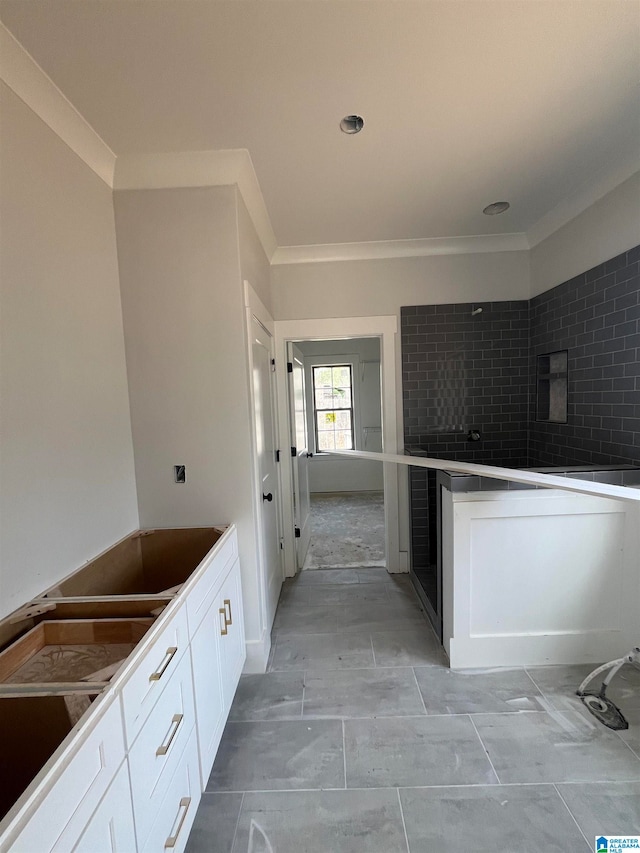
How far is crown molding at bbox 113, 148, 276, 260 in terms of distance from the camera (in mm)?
1811

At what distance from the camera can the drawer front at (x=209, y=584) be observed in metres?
1.38

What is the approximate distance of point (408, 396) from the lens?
313cm

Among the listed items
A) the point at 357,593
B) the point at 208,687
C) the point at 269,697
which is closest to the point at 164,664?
the point at 208,687

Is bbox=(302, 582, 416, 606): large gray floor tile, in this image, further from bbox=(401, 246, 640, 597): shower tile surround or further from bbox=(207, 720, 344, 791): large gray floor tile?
bbox=(207, 720, 344, 791): large gray floor tile

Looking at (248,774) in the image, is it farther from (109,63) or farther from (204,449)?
(109,63)

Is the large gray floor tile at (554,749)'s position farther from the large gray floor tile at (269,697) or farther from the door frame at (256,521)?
the door frame at (256,521)

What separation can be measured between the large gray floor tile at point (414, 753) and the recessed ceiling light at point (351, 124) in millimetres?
2758

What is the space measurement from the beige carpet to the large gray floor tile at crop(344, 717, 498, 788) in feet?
5.53

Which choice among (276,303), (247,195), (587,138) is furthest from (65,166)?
(587,138)

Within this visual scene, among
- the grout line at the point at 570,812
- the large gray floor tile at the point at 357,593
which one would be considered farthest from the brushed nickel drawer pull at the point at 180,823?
the large gray floor tile at the point at 357,593

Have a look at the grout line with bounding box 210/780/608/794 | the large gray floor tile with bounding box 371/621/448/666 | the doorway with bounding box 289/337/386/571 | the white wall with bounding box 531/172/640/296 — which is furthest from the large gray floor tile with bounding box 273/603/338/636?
the white wall with bounding box 531/172/640/296

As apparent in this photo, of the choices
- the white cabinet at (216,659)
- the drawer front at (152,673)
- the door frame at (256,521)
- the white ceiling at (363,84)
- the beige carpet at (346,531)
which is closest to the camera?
the drawer front at (152,673)

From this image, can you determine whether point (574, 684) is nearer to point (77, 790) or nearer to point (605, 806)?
point (605, 806)

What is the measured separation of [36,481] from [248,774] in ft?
4.73
